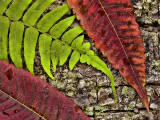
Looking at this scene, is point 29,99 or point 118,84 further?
point 118,84

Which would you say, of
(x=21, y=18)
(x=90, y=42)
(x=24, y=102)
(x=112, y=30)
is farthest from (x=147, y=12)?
(x=24, y=102)

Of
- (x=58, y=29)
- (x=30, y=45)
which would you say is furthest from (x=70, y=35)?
(x=30, y=45)

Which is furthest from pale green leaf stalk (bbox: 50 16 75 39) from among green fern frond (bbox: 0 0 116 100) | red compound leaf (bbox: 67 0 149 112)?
red compound leaf (bbox: 67 0 149 112)

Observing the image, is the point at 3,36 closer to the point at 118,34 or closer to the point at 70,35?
the point at 70,35

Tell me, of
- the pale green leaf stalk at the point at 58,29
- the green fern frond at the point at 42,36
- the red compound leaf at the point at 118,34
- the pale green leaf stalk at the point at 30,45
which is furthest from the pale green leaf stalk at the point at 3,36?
the red compound leaf at the point at 118,34

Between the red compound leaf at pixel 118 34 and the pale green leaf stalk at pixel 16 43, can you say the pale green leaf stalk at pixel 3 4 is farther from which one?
the red compound leaf at pixel 118 34

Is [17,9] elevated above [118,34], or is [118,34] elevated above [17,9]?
[17,9]

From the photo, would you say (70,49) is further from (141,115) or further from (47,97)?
(141,115)
